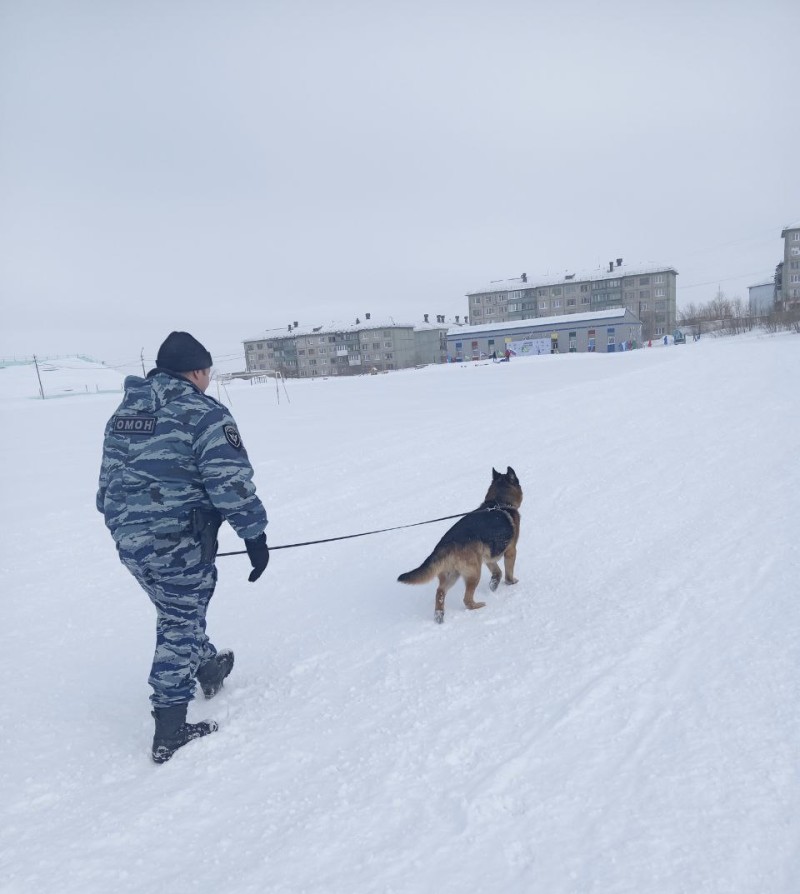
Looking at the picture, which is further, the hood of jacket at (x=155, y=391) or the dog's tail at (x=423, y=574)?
the dog's tail at (x=423, y=574)

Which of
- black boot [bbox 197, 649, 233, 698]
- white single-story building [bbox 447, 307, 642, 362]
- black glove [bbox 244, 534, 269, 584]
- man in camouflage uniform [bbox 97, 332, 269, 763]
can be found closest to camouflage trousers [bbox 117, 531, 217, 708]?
man in camouflage uniform [bbox 97, 332, 269, 763]

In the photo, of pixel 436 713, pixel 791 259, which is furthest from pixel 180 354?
pixel 791 259

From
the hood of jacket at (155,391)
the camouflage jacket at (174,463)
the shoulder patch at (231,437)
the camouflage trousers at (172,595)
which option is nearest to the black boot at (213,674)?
the camouflage trousers at (172,595)

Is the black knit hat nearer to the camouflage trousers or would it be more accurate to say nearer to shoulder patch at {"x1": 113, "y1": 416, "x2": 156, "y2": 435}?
shoulder patch at {"x1": 113, "y1": 416, "x2": 156, "y2": 435}

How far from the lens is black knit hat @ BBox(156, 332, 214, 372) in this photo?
2.50 meters

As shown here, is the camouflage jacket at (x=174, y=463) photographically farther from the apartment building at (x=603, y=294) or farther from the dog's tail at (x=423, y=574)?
the apartment building at (x=603, y=294)

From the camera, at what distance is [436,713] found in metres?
2.66

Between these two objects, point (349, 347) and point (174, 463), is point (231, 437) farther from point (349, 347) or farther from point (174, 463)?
point (349, 347)

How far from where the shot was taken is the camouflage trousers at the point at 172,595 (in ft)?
8.04

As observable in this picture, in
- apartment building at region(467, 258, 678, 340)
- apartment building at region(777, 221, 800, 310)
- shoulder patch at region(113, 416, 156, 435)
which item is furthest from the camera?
apartment building at region(467, 258, 678, 340)

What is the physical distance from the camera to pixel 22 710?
2.98 m

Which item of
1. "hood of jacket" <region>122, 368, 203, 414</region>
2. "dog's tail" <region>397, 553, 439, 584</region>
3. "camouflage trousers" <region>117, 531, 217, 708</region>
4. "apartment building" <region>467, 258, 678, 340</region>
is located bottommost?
"dog's tail" <region>397, 553, 439, 584</region>

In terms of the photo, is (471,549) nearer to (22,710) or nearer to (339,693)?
(339,693)

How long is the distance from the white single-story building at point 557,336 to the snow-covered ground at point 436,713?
54064 millimetres
